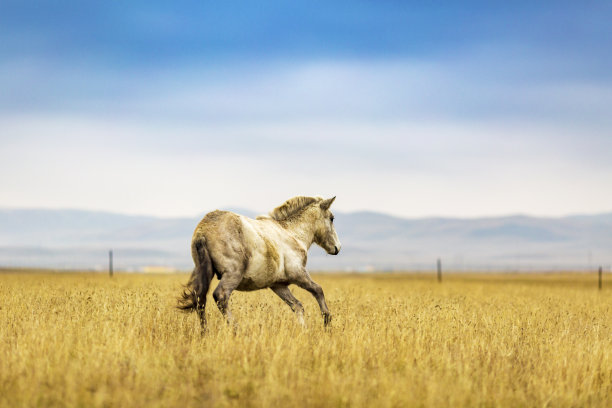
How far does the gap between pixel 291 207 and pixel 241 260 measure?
2503 millimetres

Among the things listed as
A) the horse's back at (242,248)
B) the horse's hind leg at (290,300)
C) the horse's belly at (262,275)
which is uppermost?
the horse's back at (242,248)

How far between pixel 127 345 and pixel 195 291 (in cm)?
187

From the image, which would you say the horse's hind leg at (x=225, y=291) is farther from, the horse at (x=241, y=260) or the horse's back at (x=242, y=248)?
the horse's back at (x=242, y=248)

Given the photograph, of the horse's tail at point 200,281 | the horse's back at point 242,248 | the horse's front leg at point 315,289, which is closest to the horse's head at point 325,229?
the horse's front leg at point 315,289

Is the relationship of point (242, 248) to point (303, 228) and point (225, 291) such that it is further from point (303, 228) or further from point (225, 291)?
point (303, 228)

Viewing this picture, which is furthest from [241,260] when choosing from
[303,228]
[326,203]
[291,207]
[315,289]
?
[326,203]

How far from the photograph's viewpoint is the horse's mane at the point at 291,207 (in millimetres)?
12422

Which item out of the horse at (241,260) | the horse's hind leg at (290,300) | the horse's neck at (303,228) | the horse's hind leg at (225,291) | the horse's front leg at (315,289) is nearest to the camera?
the horse's hind leg at (225,291)

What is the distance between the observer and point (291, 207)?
1259cm

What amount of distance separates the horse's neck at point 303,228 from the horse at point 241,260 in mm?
115

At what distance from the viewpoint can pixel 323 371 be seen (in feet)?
24.7

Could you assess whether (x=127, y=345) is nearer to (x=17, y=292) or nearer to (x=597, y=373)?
(x=597, y=373)

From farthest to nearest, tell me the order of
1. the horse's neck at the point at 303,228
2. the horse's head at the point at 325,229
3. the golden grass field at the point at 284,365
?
the horse's head at the point at 325,229 < the horse's neck at the point at 303,228 < the golden grass field at the point at 284,365

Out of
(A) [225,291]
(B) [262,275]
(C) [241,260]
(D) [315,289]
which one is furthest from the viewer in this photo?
(D) [315,289]
